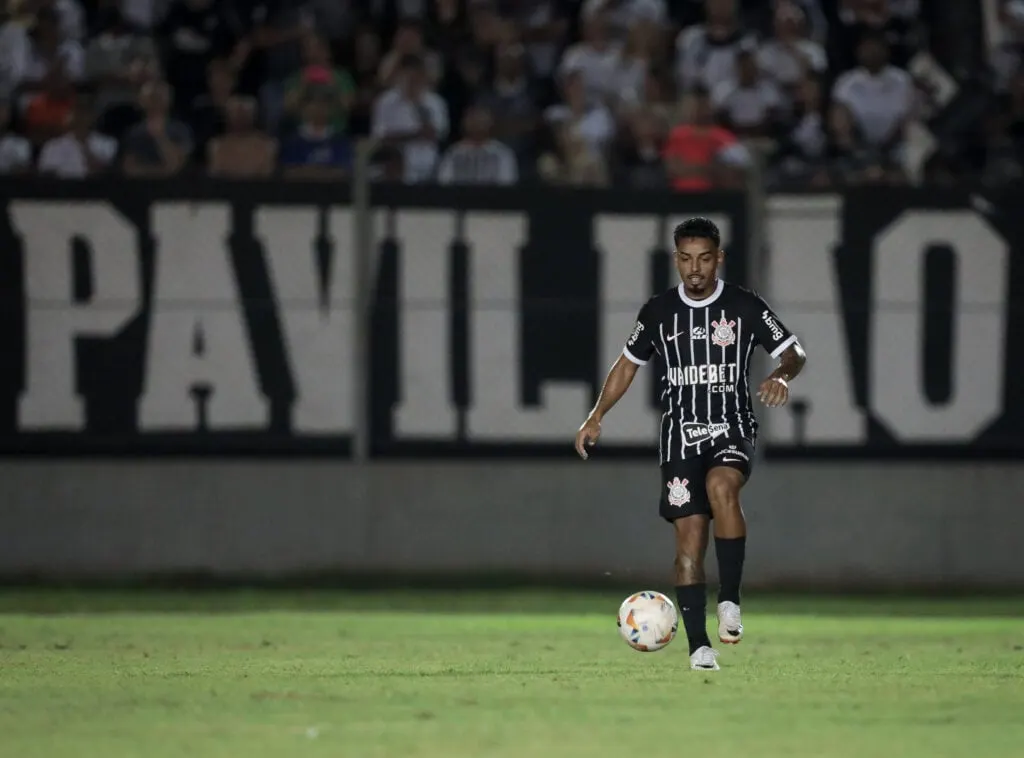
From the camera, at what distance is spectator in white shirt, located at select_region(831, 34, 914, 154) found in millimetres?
16672

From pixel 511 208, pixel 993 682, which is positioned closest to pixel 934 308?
pixel 511 208

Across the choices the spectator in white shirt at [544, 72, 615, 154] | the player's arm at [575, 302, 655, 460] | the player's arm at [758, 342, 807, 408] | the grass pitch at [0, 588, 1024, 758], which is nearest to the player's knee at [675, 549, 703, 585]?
the grass pitch at [0, 588, 1024, 758]

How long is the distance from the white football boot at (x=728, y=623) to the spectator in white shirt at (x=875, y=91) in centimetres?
787

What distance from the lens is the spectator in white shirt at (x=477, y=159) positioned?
602 inches

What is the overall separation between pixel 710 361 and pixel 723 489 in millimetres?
582

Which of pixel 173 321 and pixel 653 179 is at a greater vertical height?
pixel 653 179

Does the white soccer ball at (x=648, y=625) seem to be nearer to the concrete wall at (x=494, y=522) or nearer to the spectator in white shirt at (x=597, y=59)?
the concrete wall at (x=494, y=522)

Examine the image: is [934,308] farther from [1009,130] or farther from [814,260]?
[1009,130]

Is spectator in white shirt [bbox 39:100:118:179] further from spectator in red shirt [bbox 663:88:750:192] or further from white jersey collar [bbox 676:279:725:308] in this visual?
white jersey collar [bbox 676:279:725:308]

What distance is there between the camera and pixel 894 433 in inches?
592

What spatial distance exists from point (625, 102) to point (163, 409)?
173 inches

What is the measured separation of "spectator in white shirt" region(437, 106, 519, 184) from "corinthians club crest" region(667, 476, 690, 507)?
5.99 meters

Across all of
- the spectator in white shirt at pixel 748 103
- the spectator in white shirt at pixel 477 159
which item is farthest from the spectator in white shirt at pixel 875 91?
the spectator in white shirt at pixel 477 159

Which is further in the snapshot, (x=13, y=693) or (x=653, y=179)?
(x=653, y=179)
